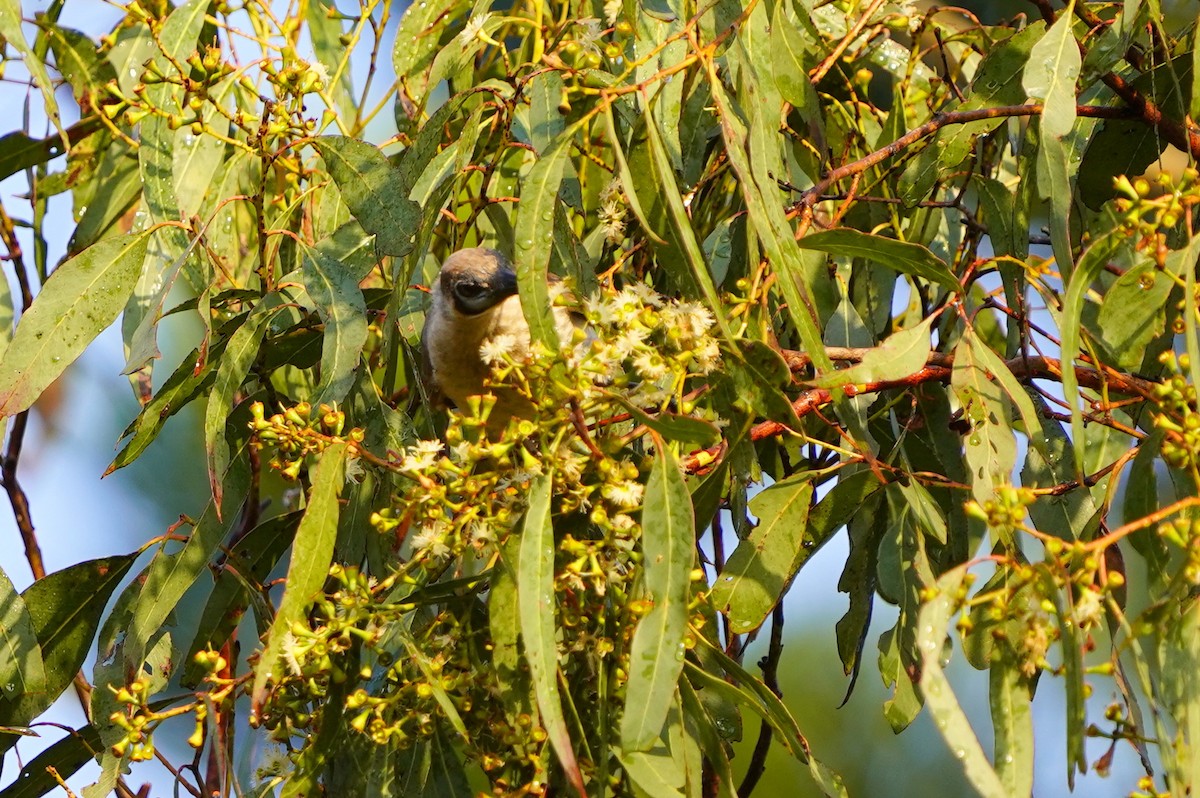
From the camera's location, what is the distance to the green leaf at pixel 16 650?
1738 millimetres

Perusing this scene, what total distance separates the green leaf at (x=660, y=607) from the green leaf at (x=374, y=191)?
0.48 meters

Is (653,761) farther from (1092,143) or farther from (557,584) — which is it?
(1092,143)

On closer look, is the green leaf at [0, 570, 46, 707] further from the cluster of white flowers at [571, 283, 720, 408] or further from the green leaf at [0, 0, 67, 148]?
the cluster of white flowers at [571, 283, 720, 408]

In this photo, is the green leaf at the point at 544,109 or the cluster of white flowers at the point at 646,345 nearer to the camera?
the cluster of white flowers at the point at 646,345

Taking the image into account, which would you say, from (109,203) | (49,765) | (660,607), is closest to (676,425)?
(660,607)

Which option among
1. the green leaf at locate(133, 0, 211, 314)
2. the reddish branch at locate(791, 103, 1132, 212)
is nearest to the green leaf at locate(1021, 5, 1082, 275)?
the reddish branch at locate(791, 103, 1132, 212)

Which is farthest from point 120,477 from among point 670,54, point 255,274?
point 670,54

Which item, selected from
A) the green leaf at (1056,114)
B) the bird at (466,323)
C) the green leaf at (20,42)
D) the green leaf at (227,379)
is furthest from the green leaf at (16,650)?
the green leaf at (1056,114)

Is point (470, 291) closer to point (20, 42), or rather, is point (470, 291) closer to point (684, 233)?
point (20, 42)

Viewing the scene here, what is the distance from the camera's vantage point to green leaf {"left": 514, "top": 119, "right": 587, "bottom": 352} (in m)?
1.31

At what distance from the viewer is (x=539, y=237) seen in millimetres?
1349

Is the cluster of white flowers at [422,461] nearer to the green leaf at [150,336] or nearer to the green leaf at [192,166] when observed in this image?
the green leaf at [150,336]

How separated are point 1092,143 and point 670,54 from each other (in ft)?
2.31

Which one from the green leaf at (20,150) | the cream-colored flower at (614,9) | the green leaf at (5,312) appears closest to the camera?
the cream-colored flower at (614,9)
